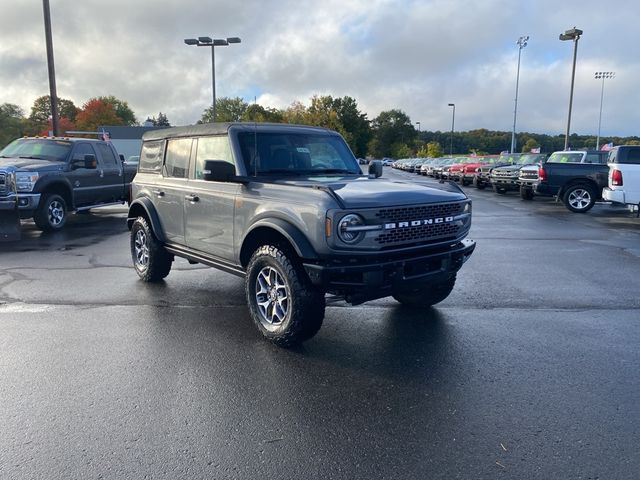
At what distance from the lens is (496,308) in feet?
20.1

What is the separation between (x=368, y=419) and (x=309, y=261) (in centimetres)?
145

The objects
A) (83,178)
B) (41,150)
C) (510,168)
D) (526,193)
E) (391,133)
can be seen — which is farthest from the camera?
(391,133)

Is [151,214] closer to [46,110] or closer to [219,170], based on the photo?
[219,170]

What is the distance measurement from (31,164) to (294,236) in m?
9.74

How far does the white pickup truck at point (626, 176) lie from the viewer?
520 inches

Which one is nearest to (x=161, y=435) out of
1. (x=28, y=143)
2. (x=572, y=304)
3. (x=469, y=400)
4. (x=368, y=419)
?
(x=368, y=419)

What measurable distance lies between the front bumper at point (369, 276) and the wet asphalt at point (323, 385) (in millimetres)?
617

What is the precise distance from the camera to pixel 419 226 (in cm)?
477

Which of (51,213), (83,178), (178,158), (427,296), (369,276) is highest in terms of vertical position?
(178,158)

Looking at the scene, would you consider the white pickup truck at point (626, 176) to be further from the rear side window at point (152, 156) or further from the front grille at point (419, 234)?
the rear side window at point (152, 156)

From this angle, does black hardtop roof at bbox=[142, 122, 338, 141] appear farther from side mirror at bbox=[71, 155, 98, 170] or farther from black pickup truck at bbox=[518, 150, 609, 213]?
black pickup truck at bbox=[518, 150, 609, 213]

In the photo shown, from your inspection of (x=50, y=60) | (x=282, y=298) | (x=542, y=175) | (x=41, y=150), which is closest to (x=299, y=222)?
(x=282, y=298)

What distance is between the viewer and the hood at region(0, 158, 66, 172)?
38.2 feet

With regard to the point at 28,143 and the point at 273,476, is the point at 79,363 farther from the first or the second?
the point at 28,143
